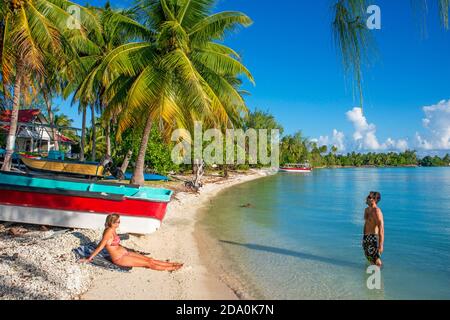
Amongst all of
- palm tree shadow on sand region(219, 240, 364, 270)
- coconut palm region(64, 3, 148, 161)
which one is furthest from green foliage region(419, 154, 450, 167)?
palm tree shadow on sand region(219, 240, 364, 270)

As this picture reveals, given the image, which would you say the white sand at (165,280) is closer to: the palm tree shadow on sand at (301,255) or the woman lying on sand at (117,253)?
the woman lying on sand at (117,253)

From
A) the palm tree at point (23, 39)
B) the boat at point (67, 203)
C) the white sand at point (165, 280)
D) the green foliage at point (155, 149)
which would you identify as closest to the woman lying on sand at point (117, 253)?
the white sand at point (165, 280)

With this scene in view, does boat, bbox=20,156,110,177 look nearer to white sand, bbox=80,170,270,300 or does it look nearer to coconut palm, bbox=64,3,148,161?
coconut palm, bbox=64,3,148,161

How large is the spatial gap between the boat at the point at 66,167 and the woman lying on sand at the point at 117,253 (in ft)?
37.6

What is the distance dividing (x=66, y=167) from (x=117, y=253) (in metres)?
12.1

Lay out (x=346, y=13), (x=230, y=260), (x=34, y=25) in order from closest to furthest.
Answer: (x=346, y=13)
(x=230, y=260)
(x=34, y=25)

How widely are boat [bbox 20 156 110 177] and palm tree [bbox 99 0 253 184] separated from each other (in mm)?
5177

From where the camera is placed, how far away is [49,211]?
8445 mm

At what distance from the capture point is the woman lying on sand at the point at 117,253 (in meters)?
6.17

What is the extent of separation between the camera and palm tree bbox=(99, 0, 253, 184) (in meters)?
11.2

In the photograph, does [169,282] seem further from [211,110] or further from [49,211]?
[211,110]

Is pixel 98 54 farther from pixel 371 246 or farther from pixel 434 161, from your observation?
pixel 434 161
